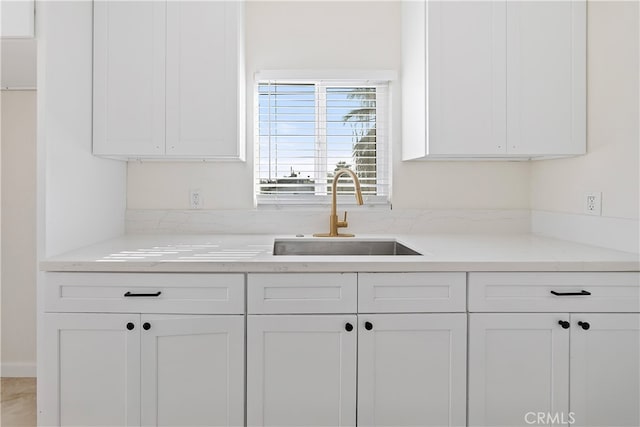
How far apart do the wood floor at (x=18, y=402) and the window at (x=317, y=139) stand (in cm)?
156

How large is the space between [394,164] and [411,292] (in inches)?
40.1

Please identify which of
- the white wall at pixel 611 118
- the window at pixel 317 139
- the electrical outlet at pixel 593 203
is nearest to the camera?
the white wall at pixel 611 118

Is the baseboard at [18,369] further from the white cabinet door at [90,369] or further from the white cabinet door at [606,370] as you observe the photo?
the white cabinet door at [606,370]

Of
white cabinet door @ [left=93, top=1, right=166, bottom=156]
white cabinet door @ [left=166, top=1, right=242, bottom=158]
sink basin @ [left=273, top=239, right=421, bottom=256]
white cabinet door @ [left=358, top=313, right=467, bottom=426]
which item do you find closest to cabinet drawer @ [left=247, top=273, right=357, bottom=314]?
white cabinet door @ [left=358, top=313, right=467, bottom=426]

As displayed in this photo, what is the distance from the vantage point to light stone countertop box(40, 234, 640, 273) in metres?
1.56

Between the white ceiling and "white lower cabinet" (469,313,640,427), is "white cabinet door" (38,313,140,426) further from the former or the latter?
"white lower cabinet" (469,313,640,427)

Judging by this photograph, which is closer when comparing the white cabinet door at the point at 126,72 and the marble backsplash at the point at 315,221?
the white cabinet door at the point at 126,72

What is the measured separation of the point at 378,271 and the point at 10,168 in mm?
2144

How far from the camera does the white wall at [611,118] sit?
1730 mm

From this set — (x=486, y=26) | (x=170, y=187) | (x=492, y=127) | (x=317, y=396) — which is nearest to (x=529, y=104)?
(x=492, y=127)

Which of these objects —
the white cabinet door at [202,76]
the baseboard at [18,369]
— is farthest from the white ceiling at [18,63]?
the baseboard at [18,369]

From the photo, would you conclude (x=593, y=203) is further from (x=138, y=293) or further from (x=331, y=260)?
(x=138, y=293)

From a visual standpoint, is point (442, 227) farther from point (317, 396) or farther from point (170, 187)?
point (170, 187)

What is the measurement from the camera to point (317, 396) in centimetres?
158
